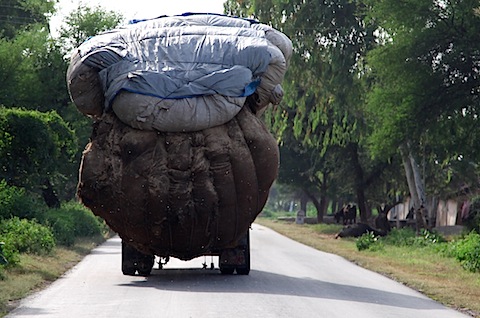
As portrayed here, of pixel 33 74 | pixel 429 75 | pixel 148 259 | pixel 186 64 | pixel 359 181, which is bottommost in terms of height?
pixel 148 259

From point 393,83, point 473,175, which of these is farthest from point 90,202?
point 473,175

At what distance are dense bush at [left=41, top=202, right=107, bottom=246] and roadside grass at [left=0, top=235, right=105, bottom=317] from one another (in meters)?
1.40

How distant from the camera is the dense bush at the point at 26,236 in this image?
22.2 metres

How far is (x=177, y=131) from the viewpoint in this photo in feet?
49.0

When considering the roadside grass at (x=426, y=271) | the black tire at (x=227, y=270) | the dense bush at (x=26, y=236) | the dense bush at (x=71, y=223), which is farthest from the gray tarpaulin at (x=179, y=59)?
the dense bush at (x=71, y=223)

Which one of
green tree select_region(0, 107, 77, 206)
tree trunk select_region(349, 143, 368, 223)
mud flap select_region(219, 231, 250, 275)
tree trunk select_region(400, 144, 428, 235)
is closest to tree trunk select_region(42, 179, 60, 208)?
green tree select_region(0, 107, 77, 206)

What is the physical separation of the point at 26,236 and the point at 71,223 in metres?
8.61

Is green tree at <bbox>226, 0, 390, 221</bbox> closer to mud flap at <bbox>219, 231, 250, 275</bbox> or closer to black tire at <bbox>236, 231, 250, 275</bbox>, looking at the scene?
black tire at <bbox>236, 231, 250, 275</bbox>

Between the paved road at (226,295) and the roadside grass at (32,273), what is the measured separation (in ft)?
0.85

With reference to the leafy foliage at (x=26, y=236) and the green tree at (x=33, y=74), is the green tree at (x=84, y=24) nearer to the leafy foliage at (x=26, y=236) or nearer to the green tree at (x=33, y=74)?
the green tree at (x=33, y=74)

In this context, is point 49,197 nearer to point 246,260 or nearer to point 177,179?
point 246,260

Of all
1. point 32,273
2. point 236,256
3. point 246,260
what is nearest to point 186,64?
point 236,256

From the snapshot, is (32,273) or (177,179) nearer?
(177,179)

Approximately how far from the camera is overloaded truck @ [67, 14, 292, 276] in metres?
14.9
